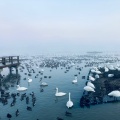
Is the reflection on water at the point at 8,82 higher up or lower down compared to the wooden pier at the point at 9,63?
lower down

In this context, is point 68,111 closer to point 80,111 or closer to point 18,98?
point 80,111

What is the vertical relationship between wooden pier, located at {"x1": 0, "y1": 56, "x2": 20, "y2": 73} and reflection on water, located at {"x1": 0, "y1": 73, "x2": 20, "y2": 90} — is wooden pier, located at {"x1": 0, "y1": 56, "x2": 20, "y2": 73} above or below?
above

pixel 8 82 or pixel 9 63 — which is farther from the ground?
pixel 9 63

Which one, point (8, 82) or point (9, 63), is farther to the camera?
point (9, 63)

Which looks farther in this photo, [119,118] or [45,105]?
[45,105]

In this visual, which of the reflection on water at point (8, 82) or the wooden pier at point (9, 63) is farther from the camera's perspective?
the wooden pier at point (9, 63)

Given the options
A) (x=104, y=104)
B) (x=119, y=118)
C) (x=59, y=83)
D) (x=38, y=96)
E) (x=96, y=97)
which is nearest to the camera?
(x=119, y=118)

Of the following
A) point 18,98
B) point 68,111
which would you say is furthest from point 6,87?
point 68,111

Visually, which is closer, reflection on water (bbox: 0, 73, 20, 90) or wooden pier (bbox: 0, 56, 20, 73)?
reflection on water (bbox: 0, 73, 20, 90)

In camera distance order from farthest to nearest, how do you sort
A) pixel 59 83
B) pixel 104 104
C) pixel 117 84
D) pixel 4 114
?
pixel 59 83 → pixel 117 84 → pixel 104 104 → pixel 4 114

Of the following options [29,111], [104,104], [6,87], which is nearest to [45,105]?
[29,111]
